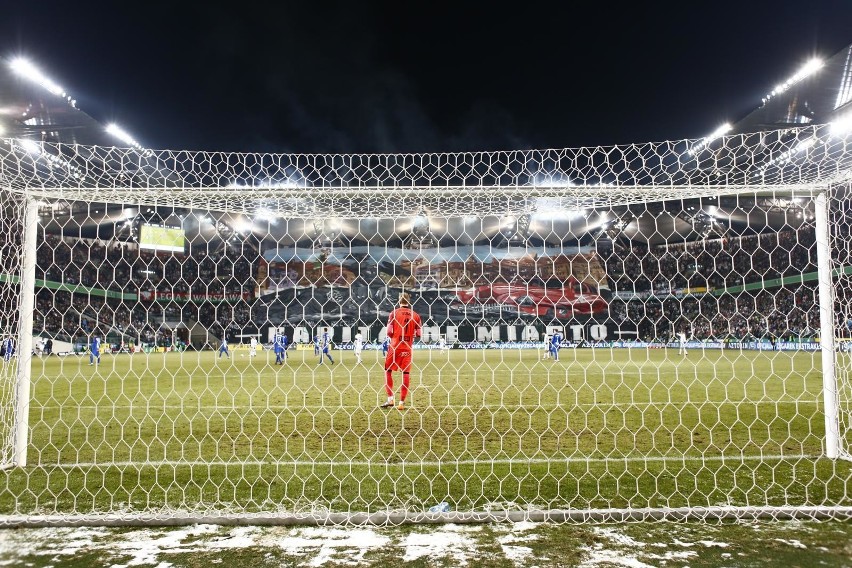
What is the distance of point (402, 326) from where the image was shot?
22.6 feet

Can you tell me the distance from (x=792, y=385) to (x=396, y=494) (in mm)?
10564

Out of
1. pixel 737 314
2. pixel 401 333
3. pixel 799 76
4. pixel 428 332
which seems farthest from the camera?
pixel 428 332

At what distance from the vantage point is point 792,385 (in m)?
11.0

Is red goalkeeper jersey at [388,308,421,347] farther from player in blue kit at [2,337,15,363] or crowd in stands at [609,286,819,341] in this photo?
crowd in stands at [609,286,819,341]

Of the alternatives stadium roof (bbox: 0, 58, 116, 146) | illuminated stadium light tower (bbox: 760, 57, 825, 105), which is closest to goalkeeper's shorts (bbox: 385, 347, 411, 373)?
stadium roof (bbox: 0, 58, 116, 146)

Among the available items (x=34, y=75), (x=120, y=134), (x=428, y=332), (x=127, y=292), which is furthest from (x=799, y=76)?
(x=127, y=292)

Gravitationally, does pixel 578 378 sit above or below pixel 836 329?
below

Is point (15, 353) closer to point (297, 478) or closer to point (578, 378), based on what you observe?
point (297, 478)

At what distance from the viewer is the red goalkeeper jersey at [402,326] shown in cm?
690

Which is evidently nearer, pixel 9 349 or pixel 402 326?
pixel 9 349

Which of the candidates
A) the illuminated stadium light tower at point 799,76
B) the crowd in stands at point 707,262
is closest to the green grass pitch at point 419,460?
the crowd in stands at point 707,262

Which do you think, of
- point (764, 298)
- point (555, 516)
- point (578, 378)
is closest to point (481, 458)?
point (555, 516)

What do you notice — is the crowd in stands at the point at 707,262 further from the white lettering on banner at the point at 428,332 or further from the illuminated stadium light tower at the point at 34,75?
the illuminated stadium light tower at the point at 34,75

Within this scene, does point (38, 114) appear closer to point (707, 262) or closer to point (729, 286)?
point (707, 262)
